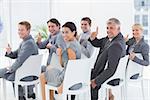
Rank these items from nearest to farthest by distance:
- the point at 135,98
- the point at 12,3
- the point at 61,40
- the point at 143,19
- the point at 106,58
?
the point at 106,58, the point at 61,40, the point at 135,98, the point at 143,19, the point at 12,3

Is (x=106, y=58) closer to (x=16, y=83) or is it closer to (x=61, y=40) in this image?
(x=61, y=40)

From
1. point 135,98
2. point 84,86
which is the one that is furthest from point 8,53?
point 135,98

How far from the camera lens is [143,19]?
682cm

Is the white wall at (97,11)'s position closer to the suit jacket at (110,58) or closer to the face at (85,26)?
the face at (85,26)

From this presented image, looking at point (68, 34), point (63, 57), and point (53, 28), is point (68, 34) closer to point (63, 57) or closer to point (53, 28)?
point (63, 57)

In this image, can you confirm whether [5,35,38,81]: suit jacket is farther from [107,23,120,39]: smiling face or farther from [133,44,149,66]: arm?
[133,44,149,66]: arm

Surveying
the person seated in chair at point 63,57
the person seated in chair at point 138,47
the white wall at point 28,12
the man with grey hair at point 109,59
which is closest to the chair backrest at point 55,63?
the person seated in chair at point 63,57

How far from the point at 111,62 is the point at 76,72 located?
0.45m

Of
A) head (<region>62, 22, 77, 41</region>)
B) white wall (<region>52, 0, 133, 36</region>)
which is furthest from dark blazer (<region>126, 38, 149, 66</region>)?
white wall (<region>52, 0, 133, 36</region>)

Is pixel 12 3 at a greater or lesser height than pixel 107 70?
greater

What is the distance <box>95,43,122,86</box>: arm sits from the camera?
3.35 m

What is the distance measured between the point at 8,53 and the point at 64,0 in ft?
11.6

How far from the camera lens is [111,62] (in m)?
3.35

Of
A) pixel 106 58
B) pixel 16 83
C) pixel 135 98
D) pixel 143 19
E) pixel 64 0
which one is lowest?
pixel 135 98
